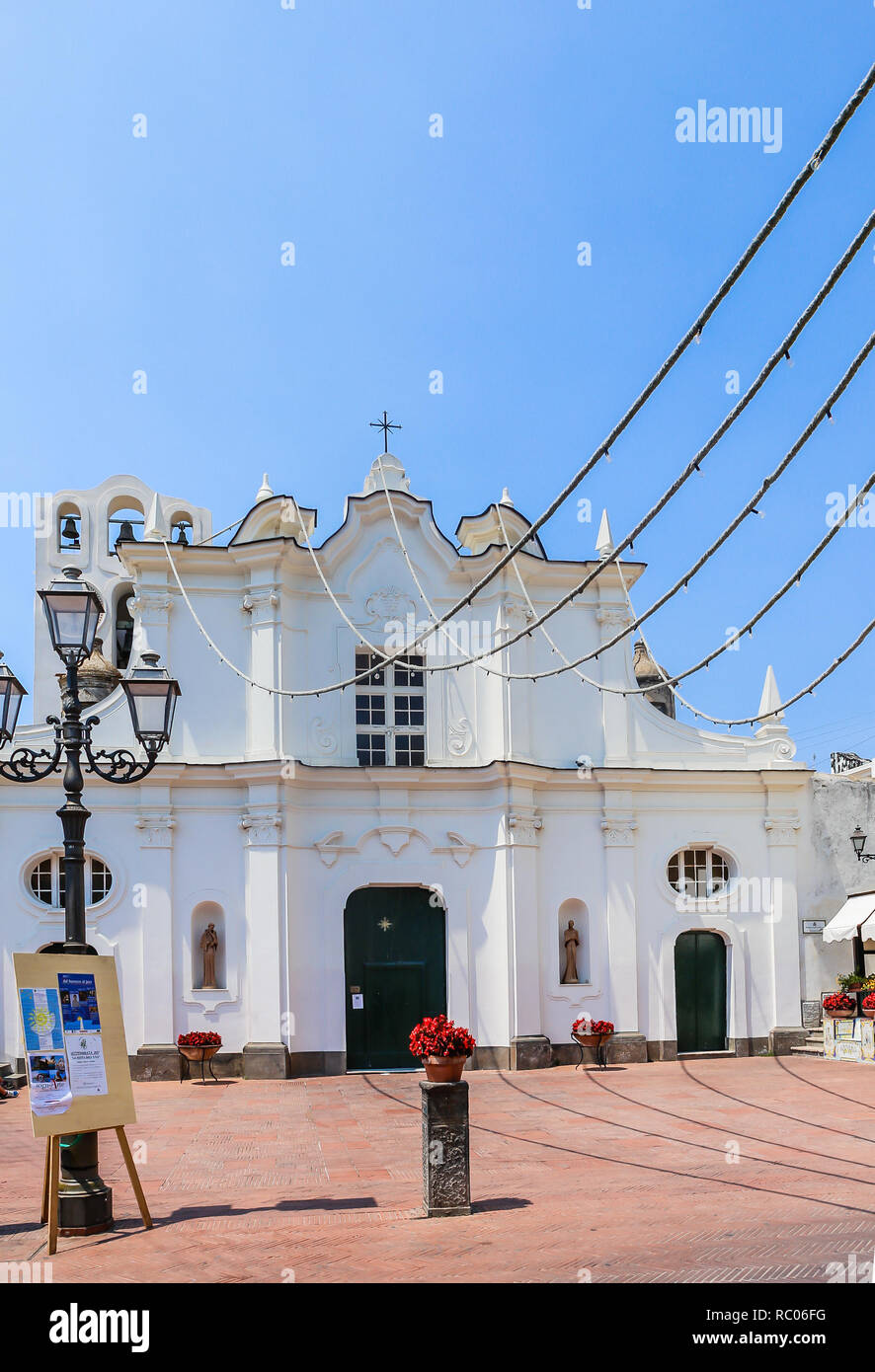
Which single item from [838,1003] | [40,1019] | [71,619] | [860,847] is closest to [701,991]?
[838,1003]

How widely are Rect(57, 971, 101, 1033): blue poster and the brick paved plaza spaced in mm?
1613

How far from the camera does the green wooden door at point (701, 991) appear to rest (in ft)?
79.4

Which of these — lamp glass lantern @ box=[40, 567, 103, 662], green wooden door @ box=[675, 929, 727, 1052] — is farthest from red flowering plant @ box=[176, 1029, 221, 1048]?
lamp glass lantern @ box=[40, 567, 103, 662]

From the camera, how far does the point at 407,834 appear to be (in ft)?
77.1

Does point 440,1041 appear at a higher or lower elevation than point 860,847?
lower

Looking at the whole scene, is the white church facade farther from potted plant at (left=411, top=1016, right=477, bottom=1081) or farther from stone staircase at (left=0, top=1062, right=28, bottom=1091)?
potted plant at (left=411, top=1016, right=477, bottom=1081)

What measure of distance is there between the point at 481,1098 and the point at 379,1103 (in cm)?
157

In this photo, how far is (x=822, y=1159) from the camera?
12859 millimetres

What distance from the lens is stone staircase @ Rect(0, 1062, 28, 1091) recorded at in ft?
70.7

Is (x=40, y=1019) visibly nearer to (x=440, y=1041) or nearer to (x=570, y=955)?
(x=440, y=1041)

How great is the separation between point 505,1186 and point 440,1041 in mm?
1449

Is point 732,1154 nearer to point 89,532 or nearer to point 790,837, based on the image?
point 790,837

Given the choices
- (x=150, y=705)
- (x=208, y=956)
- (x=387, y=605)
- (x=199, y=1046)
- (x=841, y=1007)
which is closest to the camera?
(x=150, y=705)

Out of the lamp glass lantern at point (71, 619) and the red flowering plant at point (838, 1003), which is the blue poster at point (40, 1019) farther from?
the red flowering plant at point (838, 1003)
